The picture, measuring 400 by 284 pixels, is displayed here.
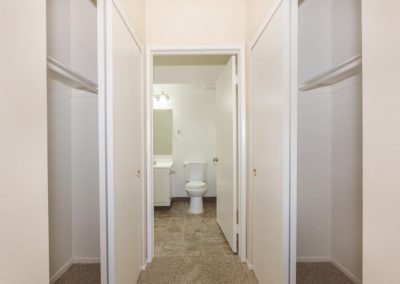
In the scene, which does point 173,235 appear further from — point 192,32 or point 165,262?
point 192,32

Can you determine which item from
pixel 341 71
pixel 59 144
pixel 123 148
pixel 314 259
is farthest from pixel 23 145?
pixel 314 259

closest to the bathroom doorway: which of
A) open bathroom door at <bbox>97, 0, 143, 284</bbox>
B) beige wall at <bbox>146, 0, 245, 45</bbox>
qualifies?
beige wall at <bbox>146, 0, 245, 45</bbox>

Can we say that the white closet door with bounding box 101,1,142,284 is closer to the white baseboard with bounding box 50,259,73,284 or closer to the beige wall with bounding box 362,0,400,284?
the white baseboard with bounding box 50,259,73,284

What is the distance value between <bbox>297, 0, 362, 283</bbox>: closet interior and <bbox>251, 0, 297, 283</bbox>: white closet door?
436mm

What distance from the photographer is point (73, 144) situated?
70.5 inches

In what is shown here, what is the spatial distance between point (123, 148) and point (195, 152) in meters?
3.05

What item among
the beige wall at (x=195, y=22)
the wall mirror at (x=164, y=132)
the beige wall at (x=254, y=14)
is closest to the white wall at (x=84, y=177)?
the beige wall at (x=195, y=22)

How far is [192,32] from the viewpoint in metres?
2.22

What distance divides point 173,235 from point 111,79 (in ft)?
7.49

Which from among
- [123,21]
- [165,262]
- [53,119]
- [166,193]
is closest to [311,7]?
[123,21]

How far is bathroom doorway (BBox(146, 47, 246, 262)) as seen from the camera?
224 centimetres

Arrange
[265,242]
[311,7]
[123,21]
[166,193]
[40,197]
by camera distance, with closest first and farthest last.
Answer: [40,197]
[123,21]
[265,242]
[311,7]
[166,193]

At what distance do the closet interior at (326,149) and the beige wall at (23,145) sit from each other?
1.78 m

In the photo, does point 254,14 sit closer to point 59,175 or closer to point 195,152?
point 59,175
